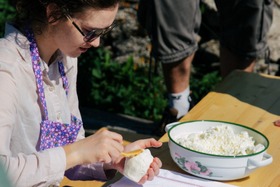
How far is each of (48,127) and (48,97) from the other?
11cm

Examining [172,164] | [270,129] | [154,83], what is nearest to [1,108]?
[172,164]

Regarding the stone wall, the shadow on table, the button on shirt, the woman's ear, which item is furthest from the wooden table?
the stone wall

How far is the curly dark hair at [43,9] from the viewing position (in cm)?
185

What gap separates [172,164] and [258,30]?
6.54ft

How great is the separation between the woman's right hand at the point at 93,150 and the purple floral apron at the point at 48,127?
32 cm

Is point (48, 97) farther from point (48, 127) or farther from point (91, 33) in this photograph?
point (91, 33)

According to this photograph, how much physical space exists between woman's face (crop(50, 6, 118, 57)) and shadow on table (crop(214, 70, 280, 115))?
2.84 feet

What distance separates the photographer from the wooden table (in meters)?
1.82

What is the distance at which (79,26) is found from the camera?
189 cm

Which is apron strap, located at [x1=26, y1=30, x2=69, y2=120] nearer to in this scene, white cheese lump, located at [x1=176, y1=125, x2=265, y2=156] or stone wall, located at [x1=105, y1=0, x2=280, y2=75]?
white cheese lump, located at [x1=176, y1=125, x2=265, y2=156]

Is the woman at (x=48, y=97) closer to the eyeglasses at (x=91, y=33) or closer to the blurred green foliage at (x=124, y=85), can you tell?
the eyeglasses at (x=91, y=33)

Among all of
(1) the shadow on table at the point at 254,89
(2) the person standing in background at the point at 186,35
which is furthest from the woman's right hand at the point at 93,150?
(2) the person standing in background at the point at 186,35

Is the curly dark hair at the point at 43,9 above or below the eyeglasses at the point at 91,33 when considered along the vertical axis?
above

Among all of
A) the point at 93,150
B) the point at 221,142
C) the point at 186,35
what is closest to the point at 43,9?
the point at 93,150
